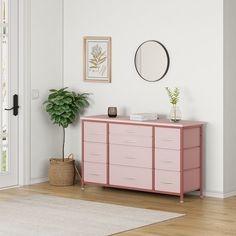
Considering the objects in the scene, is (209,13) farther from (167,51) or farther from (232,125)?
(232,125)

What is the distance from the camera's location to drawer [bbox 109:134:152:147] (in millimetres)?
7539

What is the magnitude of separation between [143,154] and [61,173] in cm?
115

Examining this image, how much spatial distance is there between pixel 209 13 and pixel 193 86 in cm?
78

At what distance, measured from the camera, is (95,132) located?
7.95 metres

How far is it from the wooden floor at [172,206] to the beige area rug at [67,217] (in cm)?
18

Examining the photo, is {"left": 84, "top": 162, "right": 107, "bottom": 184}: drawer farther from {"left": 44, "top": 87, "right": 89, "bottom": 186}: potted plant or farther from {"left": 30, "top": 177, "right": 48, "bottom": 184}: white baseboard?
{"left": 30, "top": 177, "right": 48, "bottom": 184}: white baseboard

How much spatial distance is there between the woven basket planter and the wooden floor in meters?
0.10

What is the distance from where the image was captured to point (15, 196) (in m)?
7.63

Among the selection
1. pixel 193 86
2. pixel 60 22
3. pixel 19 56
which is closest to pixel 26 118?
pixel 19 56

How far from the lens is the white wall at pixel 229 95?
7.49 meters

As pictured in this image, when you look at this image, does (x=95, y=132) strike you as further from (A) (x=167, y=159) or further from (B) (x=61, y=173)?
(A) (x=167, y=159)

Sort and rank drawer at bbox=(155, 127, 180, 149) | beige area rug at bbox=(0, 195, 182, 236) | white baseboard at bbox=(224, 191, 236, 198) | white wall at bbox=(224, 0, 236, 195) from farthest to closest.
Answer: white baseboard at bbox=(224, 191, 236, 198) → white wall at bbox=(224, 0, 236, 195) → drawer at bbox=(155, 127, 180, 149) → beige area rug at bbox=(0, 195, 182, 236)

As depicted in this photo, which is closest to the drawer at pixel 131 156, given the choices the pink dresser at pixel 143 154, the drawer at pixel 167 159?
the pink dresser at pixel 143 154

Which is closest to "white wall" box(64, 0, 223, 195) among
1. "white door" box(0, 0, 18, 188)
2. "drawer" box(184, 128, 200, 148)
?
"drawer" box(184, 128, 200, 148)
